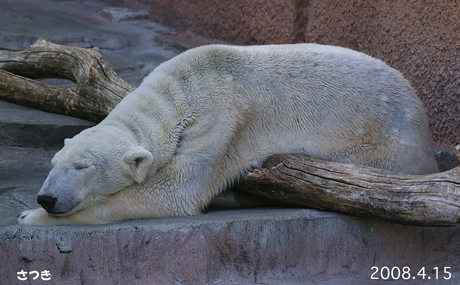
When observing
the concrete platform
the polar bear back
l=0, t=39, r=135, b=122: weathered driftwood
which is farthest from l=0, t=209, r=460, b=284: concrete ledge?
l=0, t=39, r=135, b=122: weathered driftwood

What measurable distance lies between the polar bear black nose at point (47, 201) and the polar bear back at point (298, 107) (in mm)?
691

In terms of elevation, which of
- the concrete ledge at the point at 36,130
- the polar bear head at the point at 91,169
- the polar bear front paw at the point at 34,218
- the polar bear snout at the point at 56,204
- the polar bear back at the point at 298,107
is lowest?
the concrete ledge at the point at 36,130

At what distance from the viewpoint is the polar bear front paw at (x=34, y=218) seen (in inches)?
99.9

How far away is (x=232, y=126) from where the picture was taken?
285 cm

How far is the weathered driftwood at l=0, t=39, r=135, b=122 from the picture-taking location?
3986 mm

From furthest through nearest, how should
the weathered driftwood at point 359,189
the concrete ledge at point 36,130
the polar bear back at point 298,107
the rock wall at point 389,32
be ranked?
the concrete ledge at point 36,130
the rock wall at point 389,32
the polar bear back at point 298,107
the weathered driftwood at point 359,189

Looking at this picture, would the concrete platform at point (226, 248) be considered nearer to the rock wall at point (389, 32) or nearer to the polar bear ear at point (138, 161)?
the polar bear ear at point (138, 161)

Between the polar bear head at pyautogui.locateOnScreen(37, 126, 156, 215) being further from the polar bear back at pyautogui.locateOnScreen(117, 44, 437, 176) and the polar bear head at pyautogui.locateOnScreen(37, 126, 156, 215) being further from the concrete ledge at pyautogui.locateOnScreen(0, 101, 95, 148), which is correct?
the concrete ledge at pyautogui.locateOnScreen(0, 101, 95, 148)

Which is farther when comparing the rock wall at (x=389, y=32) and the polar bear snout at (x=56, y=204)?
the rock wall at (x=389, y=32)

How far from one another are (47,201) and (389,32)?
3079 mm

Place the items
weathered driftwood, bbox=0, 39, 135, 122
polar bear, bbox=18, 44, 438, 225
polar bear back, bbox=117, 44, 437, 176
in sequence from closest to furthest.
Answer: polar bear, bbox=18, 44, 438, 225 → polar bear back, bbox=117, 44, 437, 176 → weathered driftwood, bbox=0, 39, 135, 122

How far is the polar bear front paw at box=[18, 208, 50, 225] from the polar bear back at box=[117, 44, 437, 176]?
72 cm

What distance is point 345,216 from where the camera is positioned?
2715 mm

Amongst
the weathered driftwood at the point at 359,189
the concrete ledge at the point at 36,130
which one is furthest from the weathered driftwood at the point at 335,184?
the concrete ledge at the point at 36,130
